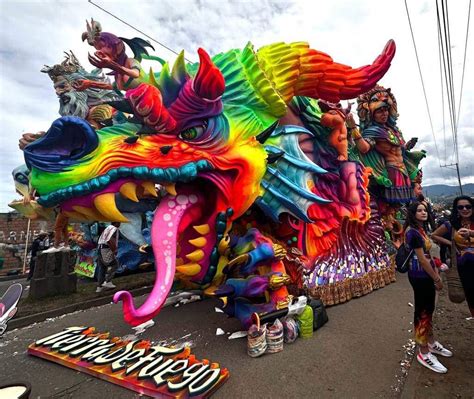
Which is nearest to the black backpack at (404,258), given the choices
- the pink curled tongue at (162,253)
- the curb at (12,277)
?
the pink curled tongue at (162,253)

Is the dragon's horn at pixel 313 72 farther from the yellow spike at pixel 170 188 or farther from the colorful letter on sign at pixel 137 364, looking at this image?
the colorful letter on sign at pixel 137 364

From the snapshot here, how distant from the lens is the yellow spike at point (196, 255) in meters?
3.30

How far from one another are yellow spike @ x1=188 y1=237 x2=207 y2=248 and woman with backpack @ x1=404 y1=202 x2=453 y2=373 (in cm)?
A: 198

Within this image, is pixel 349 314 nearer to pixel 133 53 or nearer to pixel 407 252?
pixel 407 252

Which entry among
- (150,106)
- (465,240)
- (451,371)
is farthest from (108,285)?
(465,240)

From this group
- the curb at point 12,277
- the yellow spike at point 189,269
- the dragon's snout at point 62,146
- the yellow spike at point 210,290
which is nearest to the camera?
the dragon's snout at point 62,146

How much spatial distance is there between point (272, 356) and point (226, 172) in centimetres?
193

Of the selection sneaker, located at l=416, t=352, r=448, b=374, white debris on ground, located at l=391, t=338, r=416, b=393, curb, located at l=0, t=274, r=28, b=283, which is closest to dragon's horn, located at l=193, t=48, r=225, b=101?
white debris on ground, located at l=391, t=338, r=416, b=393

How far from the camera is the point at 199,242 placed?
10.9 ft

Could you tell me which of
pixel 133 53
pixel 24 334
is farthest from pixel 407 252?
pixel 24 334

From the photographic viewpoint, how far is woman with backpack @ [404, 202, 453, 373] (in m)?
2.73

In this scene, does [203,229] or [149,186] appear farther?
[203,229]

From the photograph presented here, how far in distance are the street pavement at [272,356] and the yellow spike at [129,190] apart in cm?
160

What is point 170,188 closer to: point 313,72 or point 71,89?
point 313,72
